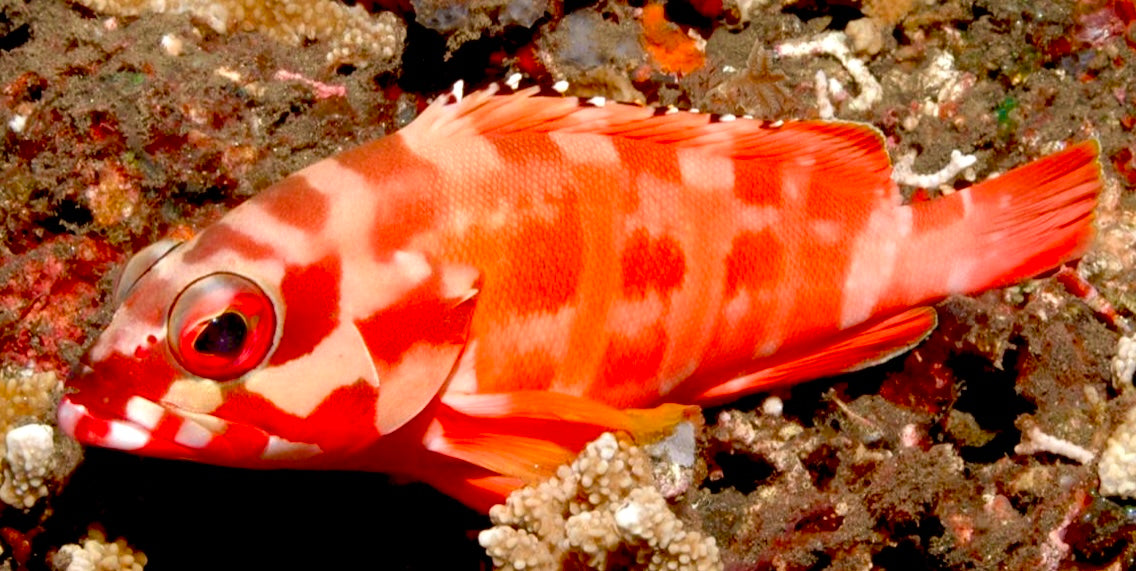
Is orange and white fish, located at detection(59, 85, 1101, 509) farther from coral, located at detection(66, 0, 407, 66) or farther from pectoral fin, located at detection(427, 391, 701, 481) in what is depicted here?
coral, located at detection(66, 0, 407, 66)

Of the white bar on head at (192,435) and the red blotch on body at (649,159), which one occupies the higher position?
the red blotch on body at (649,159)

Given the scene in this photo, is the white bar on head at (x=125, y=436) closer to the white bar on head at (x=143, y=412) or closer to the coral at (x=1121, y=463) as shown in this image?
the white bar on head at (x=143, y=412)

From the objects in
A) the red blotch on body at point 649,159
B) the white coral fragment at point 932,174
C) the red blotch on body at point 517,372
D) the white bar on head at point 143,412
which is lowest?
the white coral fragment at point 932,174

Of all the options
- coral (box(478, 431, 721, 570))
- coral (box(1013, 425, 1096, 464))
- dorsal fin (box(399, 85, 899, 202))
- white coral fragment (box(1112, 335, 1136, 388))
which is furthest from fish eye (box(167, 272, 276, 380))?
white coral fragment (box(1112, 335, 1136, 388))

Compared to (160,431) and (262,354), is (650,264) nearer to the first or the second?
(262,354)

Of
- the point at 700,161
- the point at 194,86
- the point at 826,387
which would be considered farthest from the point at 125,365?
the point at 826,387

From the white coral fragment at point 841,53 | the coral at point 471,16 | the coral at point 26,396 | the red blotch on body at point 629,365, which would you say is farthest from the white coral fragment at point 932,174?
the coral at point 26,396
